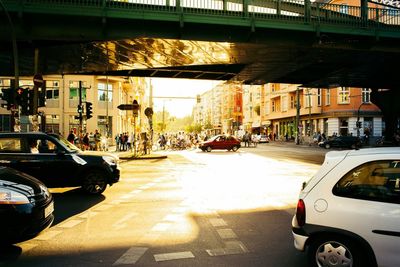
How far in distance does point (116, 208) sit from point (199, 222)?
236 centimetres

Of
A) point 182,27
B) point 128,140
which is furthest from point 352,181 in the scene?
point 128,140

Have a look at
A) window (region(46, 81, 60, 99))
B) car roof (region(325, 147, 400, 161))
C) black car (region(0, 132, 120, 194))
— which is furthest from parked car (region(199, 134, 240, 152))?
car roof (region(325, 147, 400, 161))

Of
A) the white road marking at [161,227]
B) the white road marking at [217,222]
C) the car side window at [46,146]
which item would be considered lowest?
the white road marking at [217,222]

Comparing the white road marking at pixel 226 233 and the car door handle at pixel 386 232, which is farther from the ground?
the car door handle at pixel 386 232

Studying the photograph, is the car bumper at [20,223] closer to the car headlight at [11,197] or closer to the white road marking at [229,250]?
the car headlight at [11,197]

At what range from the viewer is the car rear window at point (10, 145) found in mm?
10172

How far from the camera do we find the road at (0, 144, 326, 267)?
5438 millimetres

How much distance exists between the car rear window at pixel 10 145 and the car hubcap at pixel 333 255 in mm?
8160

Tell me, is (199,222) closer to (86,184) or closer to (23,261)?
(23,261)

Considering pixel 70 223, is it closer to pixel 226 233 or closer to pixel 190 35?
pixel 226 233

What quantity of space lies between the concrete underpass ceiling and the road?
9.98 meters

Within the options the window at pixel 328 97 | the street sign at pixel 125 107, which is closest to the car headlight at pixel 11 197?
the street sign at pixel 125 107

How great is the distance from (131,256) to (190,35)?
14632 mm

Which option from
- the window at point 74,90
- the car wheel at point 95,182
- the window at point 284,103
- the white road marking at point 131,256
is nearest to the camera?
the white road marking at point 131,256
